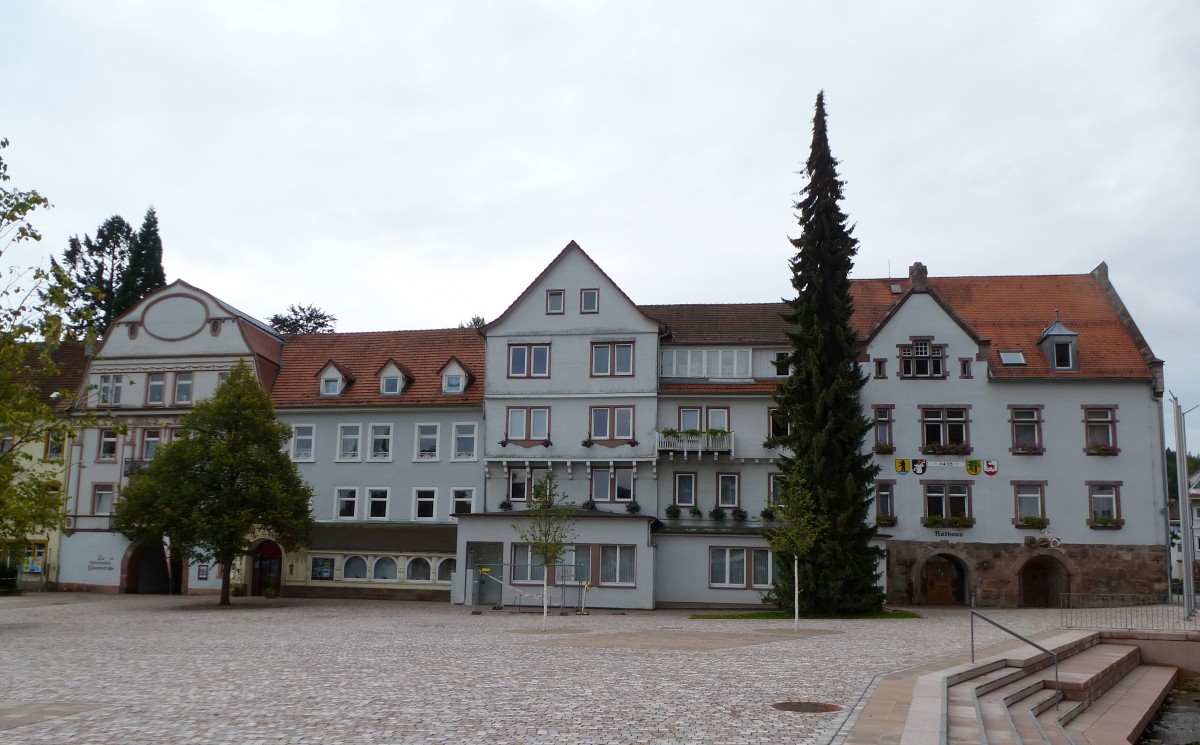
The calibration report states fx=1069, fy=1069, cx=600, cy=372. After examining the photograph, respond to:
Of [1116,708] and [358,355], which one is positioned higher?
[358,355]

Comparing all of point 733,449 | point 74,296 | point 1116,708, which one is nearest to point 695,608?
point 733,449

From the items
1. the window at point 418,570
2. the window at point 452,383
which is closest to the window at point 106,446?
the window at point 418,570

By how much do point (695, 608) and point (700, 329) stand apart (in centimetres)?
1248

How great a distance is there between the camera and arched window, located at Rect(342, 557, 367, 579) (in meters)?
47.7

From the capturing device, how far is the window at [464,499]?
47.4m

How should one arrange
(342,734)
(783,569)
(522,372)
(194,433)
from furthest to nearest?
(522,372)
(194,433)
(783,569)
(342,734)

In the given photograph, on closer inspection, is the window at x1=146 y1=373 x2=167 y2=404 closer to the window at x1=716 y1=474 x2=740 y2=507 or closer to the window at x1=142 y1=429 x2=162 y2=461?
the window at x1=142 y1=429 x2=162 y2=461

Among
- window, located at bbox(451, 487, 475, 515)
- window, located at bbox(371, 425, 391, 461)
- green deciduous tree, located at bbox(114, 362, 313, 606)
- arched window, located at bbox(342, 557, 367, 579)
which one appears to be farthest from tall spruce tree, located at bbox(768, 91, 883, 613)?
arched window, located at bbox(342, 557, 367, 579)

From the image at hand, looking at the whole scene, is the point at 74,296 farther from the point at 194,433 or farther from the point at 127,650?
the point at 194,433

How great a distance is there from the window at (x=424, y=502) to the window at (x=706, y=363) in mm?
11883

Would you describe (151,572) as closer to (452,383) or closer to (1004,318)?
(452,383)

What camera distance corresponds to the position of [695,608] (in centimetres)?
4278

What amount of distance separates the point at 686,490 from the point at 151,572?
26578 millimetres

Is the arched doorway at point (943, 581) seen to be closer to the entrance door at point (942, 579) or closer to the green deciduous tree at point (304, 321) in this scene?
the entrance door at point (942, 579)
